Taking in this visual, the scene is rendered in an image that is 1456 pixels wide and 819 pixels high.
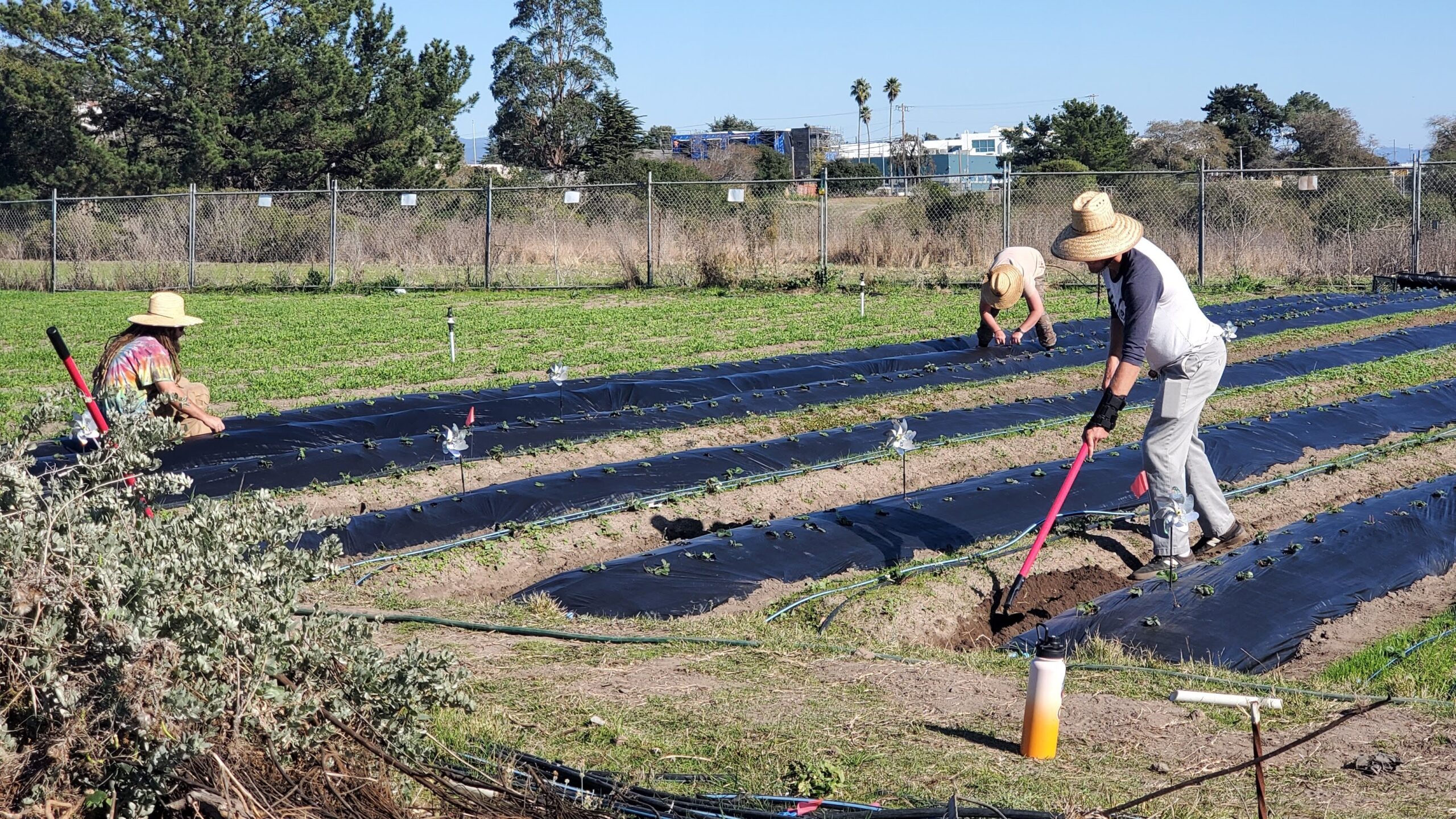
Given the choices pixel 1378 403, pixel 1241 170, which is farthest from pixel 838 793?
pixel 1241 170

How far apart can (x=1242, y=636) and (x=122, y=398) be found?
17.3ft

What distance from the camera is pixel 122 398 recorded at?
6.38 m

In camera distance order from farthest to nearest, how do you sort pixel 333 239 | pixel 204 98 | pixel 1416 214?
pixel 204 98
pixel 333 239
pixel 1416 214

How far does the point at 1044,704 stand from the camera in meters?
3.92

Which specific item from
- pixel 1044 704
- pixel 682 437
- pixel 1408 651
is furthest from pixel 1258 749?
pixel 682 437

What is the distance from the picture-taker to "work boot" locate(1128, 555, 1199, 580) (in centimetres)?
625

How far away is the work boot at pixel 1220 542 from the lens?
6.69m

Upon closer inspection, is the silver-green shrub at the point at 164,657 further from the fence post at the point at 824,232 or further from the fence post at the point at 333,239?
the fence post at the point at 333,239

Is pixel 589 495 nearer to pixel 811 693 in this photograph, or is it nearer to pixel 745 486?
pixel 745 486

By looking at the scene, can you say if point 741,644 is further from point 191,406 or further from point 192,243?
point 192,243

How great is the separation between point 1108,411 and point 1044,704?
2578mm

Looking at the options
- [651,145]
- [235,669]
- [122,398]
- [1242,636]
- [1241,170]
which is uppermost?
[651,145]

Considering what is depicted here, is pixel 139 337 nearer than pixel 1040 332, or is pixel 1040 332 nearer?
pixel 139 337

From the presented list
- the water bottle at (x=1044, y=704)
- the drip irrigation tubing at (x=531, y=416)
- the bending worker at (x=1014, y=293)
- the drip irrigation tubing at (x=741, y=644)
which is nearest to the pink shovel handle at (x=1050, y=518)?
the drip irrigation tubing at (x=741, y=644)
